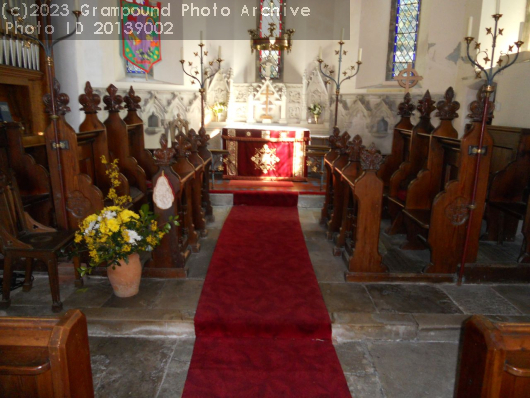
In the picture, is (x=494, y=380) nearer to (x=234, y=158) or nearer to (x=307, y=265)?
(x=307, y=265)

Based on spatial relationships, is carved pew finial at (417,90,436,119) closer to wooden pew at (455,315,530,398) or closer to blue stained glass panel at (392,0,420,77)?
wooden pew at (455,315,530,398)

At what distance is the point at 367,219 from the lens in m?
3.29

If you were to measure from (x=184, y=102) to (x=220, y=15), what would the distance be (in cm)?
200

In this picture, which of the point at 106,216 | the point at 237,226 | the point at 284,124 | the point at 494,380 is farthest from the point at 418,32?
the point at 494,380

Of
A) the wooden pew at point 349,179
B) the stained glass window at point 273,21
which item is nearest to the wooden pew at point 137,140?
the wooden pew at point 349,179

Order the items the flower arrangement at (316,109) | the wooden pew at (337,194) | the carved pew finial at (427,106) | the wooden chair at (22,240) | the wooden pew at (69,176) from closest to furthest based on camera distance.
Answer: the wooden chair at (22,240) → the wooden pew at (69,176) → the carved pew finial at (427,106) → the wooden pew at (337,194) → the flower arrangement at (316,109)

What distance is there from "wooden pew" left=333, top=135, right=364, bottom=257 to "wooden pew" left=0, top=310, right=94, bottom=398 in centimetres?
285

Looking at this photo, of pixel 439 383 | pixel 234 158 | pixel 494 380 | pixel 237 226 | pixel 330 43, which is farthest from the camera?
pixel 330 43

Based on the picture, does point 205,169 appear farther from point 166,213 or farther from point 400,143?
point 400,143

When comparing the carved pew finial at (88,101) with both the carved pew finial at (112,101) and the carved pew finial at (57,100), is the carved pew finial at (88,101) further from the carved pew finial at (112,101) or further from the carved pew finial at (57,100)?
the carved pew finial at (57,100)

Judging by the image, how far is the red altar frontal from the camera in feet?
22.8

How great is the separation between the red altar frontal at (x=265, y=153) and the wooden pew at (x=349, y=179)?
121 inches

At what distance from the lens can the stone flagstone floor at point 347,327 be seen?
226 cm

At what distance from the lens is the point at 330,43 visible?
7922mm
